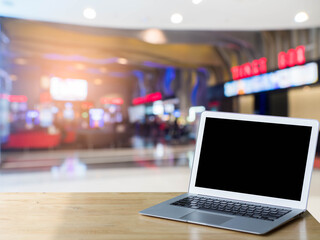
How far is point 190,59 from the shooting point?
913 centimetres

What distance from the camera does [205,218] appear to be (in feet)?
2.97

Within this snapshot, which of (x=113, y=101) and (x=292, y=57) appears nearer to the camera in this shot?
(x=292, y=57)

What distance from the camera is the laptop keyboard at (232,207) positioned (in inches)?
36.7

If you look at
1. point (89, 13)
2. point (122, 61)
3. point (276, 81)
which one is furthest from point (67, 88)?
point (276, 81)

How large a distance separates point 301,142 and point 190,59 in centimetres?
824

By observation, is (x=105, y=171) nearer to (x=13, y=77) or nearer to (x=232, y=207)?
(x=13, y=77)

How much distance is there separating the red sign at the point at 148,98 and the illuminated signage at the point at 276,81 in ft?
5.51

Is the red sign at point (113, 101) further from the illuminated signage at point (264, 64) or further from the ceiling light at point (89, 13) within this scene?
the ceiling light at point (89, 13)

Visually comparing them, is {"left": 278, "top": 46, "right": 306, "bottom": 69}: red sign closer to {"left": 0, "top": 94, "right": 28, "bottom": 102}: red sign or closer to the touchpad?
{"left": 0, "top": 94, "right": 28, "bottom": 102}: red sign

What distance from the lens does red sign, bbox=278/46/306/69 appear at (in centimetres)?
718

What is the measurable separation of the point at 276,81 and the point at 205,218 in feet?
23.5

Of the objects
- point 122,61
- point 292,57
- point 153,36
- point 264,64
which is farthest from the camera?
point 122,61

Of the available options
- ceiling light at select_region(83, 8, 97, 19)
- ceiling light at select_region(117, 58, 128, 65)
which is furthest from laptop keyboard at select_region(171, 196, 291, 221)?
ceiling light at select_region(117, 58, 128, 65)

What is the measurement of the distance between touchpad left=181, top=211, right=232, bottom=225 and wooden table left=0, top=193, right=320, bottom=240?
0.02m
